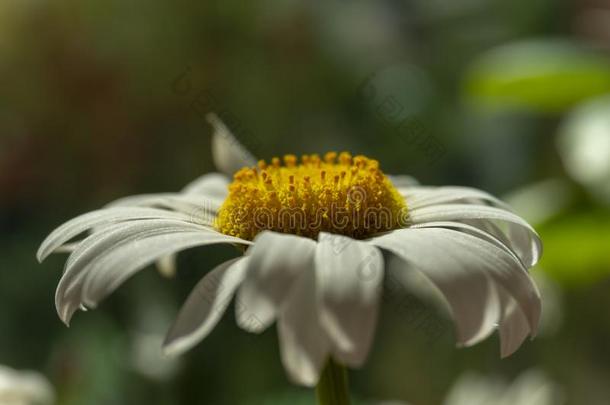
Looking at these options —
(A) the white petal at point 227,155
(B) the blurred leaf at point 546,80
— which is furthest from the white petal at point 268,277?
(B) the blurred leaf at point 546,80

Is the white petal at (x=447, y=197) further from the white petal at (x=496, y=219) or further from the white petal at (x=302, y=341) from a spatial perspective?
the white petal at (x=302, y=341)

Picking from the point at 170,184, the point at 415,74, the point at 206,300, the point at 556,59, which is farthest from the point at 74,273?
the point at 415,74

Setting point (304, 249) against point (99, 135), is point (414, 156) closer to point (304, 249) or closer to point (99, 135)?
point (99, 135)

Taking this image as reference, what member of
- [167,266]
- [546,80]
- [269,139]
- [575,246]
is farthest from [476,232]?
[269,139]

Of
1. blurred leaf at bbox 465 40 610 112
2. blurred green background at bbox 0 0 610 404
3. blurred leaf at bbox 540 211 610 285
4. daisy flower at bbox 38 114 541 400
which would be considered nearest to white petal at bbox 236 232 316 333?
daisy flower at bbox 38 114 541 400

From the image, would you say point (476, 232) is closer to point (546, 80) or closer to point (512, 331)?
point (512, 331)
